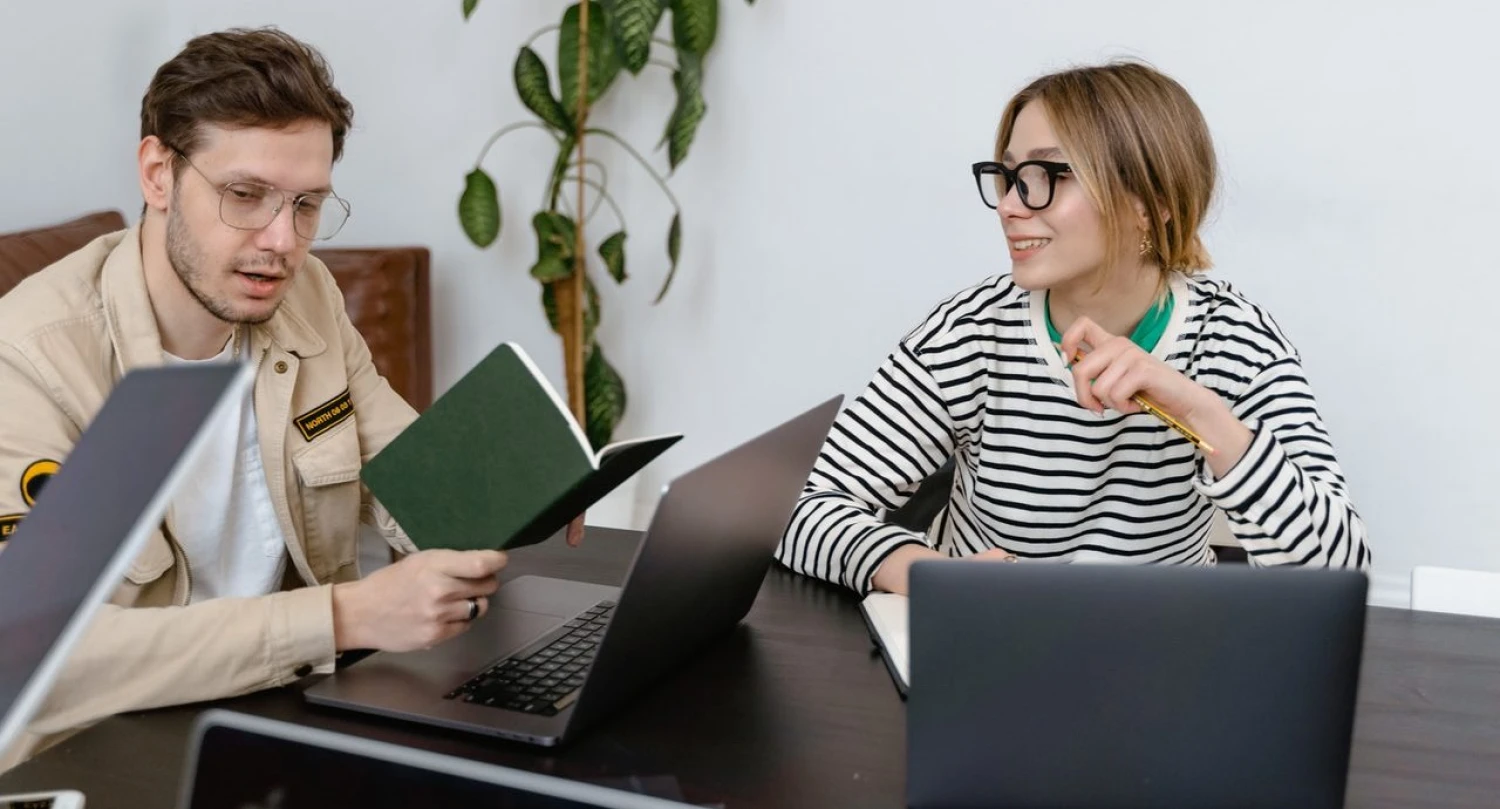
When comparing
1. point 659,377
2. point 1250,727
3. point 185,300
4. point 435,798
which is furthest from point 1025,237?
point 659,377

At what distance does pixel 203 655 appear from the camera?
1.12 meters

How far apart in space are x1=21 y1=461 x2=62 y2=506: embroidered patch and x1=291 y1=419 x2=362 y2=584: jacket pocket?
1.12 ft

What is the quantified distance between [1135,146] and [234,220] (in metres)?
1.05

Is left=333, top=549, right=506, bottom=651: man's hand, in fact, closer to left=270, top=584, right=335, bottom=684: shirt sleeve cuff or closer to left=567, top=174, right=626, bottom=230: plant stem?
left=270, top=584, right=335, bottom=684: shirt sleeve cuff

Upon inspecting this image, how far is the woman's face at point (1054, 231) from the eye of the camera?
1.59 metres

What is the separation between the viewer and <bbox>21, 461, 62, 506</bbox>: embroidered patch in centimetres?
119

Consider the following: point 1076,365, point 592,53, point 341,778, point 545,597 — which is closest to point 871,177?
point 592,53

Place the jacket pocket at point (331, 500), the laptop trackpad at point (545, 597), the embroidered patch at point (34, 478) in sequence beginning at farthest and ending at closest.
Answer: the jacket pocket at point (331, 500), the laptop trackpad at point (545, 597), the embroidered patch at point (34, 478)

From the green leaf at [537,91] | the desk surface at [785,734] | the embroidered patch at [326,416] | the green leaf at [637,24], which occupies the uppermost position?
the green leaf at [637,24]

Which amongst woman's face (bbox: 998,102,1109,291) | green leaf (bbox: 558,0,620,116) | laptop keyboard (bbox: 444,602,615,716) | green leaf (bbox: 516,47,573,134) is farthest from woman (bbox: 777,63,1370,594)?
green leaf (bbox: 516,47,573,134)

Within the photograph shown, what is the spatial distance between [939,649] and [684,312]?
7.84 feet

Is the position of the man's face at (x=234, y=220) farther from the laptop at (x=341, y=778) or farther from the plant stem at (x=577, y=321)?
the plant stem at (x=577, y=321)

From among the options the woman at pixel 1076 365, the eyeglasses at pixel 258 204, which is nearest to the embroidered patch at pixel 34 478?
the eyeglasses at pixel 258 204

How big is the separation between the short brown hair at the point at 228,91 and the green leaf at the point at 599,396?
61.4 inches
